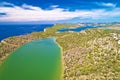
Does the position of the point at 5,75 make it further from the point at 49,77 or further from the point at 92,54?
the point at 92,54

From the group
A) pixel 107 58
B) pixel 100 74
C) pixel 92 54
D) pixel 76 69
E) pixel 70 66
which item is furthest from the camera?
pixel 92 54

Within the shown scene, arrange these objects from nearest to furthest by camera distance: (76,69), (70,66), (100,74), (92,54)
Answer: (100,74) < (76,69) < (70,66) < (92,54)

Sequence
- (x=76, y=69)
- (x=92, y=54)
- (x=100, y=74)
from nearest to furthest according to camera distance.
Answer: (x=100, y=74)
(x=76, y=69)
(x=92, y=54)

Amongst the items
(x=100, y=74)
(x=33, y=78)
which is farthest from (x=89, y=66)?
(x=33, y=78)

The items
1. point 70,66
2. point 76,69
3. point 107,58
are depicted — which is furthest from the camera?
point 107,58

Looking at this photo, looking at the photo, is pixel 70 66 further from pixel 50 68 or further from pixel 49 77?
pixel 49 77

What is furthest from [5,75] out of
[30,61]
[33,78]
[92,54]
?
[92,54]

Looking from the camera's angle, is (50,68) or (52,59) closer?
(50,68)

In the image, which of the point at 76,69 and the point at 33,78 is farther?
the point at 76,69
